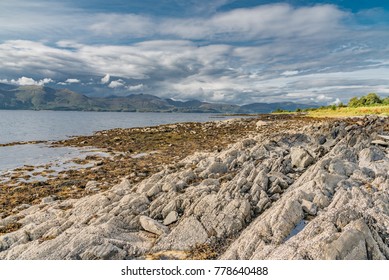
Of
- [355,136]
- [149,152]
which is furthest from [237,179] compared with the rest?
[149,152]

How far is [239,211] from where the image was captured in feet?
54.2

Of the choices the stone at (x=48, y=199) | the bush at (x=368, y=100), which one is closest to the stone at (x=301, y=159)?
the stone at (x=48, y=199)

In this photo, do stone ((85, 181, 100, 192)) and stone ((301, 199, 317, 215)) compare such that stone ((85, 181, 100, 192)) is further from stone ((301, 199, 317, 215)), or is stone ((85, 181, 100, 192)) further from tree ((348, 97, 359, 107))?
tree ((348, 97, 359, 107))

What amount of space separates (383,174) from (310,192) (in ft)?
20.2

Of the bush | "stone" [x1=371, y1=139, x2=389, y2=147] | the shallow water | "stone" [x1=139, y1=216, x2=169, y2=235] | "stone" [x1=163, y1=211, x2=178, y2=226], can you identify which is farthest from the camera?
the bush

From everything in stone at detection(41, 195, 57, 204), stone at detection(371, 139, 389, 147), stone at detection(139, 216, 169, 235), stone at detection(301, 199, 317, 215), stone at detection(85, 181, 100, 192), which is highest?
stone at detection(371, 139, 389, 147)

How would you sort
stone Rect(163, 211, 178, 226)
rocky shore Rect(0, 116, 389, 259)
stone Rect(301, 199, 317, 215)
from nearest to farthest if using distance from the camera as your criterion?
rocky shore Rect(0, 116, 389, 259)
stone Rect(301, 199, 317, 215)
stone Rect(163, 211, 178, 226)

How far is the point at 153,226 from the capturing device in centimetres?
1627

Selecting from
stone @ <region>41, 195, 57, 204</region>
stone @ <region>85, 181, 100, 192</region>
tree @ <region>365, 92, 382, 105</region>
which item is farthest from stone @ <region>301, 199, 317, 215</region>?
tree @ <region>365, 92, 382, 105</region>

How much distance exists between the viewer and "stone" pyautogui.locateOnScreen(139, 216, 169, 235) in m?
16.0

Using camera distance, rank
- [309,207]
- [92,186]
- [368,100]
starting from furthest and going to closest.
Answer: [368,100]
[92,186]
[309,207]

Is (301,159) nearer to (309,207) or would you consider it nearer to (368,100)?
(309,207)

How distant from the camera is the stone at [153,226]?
16.0m

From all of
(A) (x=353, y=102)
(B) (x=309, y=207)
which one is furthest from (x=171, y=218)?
(A) (x=353, y=102)
